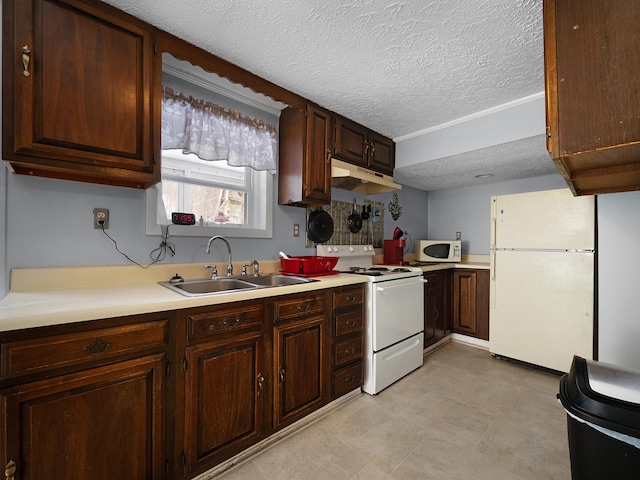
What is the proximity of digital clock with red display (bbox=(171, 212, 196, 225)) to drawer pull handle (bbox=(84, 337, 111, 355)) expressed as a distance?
0.88m

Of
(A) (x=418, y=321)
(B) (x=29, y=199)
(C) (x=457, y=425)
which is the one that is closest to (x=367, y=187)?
(A) (x=418, y=321)

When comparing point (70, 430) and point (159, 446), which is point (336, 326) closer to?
point (159, 446)

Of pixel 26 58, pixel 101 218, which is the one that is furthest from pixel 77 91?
pixel 101 218

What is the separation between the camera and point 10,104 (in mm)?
1174

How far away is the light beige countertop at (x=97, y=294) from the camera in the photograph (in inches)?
38.7

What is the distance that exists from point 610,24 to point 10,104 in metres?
2.10

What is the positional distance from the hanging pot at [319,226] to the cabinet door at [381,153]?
2.34 feet

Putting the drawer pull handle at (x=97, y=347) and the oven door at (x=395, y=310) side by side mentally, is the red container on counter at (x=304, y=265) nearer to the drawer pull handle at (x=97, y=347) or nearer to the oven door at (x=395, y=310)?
the oven door at (x=395, y=310)

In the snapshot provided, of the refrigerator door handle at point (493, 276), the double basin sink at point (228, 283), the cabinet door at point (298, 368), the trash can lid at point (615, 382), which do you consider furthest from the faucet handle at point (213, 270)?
the refrigerator door handle at point (493, 276)

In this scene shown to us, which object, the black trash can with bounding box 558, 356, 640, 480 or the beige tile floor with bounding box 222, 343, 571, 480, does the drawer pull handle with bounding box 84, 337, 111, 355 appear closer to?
the beige tile floor with bounding box 222, 343, 571, 480

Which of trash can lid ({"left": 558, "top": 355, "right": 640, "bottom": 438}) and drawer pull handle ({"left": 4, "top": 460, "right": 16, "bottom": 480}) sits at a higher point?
trash can lid ({"left": 558, "top": 355, "right": 640, "bottom": 438})

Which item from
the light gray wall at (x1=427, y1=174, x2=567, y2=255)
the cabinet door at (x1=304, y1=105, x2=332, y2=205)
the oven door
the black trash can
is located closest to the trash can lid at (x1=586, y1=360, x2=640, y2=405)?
the black trash can

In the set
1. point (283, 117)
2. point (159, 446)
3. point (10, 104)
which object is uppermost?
point (283, 117)

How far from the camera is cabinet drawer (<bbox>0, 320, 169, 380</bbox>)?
3.03ft
